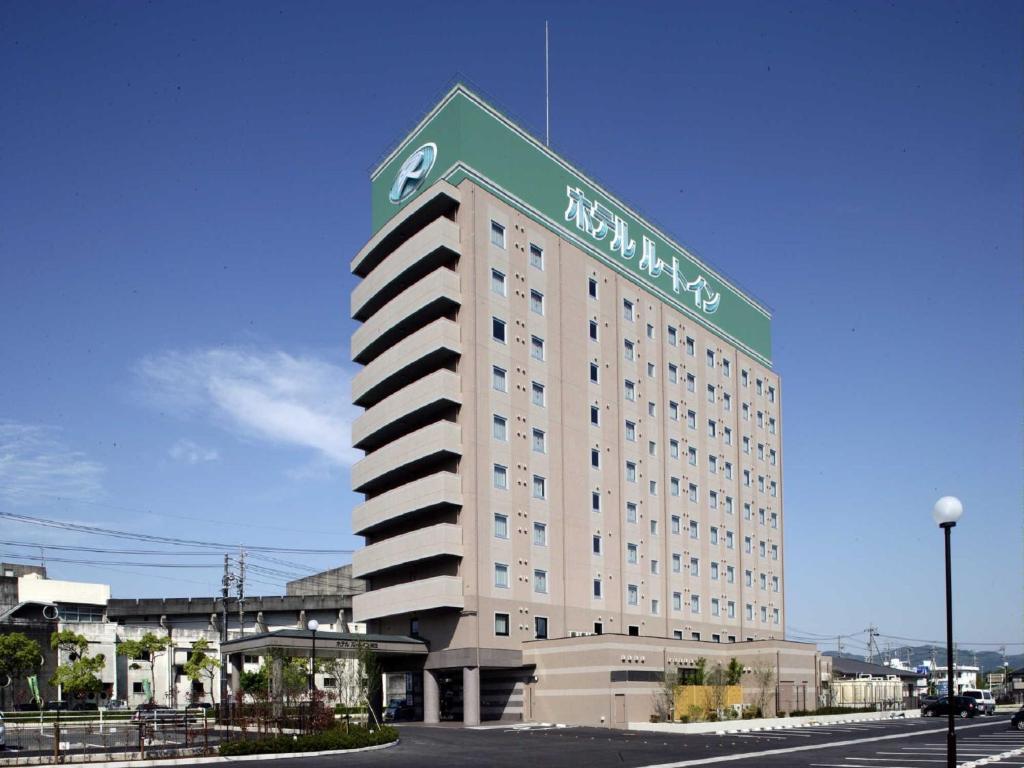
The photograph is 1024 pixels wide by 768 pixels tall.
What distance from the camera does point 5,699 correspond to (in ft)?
275

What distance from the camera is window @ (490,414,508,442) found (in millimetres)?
65750

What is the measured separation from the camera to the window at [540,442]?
68.6 m

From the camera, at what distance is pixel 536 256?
71.9m

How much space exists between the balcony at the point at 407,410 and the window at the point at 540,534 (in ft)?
33.0

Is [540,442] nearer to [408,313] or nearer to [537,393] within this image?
[537,393]

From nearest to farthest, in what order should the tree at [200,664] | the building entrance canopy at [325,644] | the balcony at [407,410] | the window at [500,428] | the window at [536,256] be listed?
the building entrance canopy at [325,644] → the balcony at [407,410] → the window at [500,428] → the window at [536,256] → the tree at [200,664]

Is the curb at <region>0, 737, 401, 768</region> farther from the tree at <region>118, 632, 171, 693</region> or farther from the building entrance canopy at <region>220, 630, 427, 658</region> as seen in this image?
the tree at <region>118, 632, 171, 693</region>

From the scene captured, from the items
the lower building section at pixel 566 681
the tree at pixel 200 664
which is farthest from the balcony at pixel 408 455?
the tree at pixel 200 664

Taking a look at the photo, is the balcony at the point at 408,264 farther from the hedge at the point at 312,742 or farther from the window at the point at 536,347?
the hedge at the point at 312,742

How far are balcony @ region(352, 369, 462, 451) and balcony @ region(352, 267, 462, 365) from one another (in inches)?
176

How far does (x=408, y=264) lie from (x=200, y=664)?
4784 centimetres

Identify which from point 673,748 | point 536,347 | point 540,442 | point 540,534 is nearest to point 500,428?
point 540,442

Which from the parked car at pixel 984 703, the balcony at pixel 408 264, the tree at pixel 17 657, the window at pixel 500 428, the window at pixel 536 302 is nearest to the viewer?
the window at pixel 500 428

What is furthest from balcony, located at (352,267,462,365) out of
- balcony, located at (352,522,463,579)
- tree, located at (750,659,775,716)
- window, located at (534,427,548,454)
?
tree, located at (750,659,775,716)
